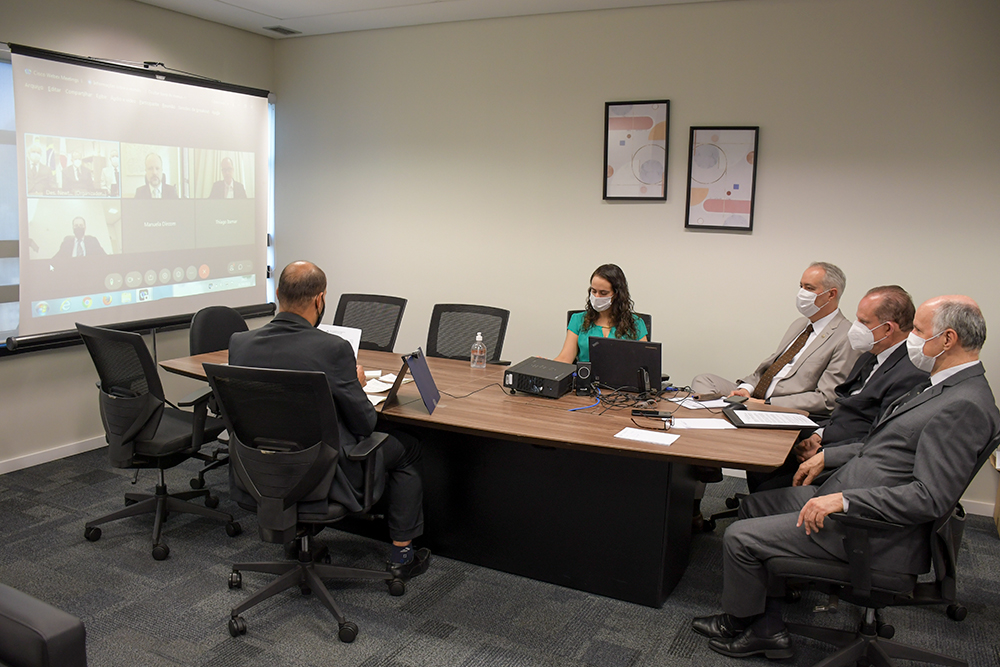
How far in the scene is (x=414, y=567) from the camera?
10.8 ft

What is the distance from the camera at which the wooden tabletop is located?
2.71 metres

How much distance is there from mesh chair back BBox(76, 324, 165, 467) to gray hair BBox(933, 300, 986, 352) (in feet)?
10.3

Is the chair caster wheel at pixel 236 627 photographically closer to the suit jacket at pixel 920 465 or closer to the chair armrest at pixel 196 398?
the chair armrest at pixel 196 398

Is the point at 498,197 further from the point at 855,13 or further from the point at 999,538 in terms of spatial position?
the point at 999,538

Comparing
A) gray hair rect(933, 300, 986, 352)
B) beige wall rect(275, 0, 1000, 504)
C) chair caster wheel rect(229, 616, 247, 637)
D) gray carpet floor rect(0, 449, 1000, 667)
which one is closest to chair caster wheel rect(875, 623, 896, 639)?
gray carpet floor rect(0, 449, 1000, 667)

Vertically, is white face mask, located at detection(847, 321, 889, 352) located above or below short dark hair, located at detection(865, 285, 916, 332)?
below

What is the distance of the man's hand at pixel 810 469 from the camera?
3.01 m

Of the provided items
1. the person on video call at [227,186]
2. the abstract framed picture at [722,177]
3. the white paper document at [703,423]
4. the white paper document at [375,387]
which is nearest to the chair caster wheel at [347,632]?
the white paper document at [375,387]

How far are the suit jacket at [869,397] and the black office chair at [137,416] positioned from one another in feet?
9.22

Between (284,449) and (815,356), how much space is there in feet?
8.31

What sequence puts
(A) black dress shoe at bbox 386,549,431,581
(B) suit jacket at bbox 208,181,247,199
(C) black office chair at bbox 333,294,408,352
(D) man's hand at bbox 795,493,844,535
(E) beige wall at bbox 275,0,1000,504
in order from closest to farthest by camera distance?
(D) man's hand at bbox 795,493,844,535 → (A) black dress shoe at bbox 386,549,431,581 → (E) beige wall at bbox 275,0,1000,504 → (C) black office chair at bbox 333,294,408,352 → (B) suit jacket at bbox 208,181,247,199

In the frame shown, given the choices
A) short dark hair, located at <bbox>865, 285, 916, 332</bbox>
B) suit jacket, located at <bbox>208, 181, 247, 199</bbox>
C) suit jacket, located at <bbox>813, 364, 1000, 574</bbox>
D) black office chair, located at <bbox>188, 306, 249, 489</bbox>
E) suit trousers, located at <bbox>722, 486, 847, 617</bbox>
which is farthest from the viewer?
suit jacket, located at <bbox>208, 181, 247, 199</bbox>

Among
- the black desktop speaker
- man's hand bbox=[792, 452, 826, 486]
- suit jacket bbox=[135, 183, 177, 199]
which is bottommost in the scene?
man's hand bbox=[792, 452, 826, 486]

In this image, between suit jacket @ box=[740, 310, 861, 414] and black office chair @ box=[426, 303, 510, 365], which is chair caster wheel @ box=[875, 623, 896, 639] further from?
black office chair @ box=[426, 303, 510, 365]
